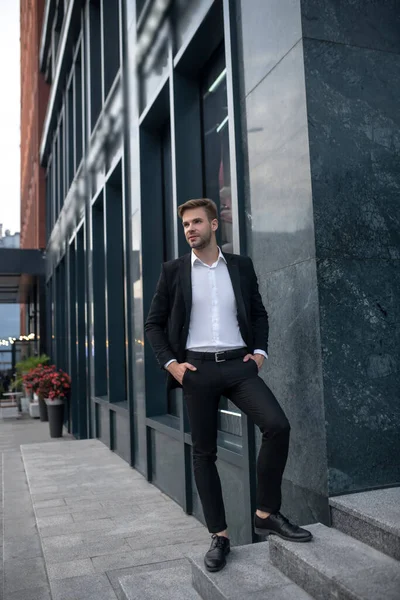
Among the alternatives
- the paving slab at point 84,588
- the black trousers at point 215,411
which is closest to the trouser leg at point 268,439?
the black trousers at point 215,411

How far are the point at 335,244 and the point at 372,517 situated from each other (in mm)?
1654

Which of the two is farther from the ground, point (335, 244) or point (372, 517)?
point (335, 244)

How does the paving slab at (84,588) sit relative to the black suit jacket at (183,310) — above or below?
below

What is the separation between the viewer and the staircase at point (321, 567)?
2789 millimetres

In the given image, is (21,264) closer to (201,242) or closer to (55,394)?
(55,394)

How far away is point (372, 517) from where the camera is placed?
3172 mm

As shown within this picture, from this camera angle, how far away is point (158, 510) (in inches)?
246

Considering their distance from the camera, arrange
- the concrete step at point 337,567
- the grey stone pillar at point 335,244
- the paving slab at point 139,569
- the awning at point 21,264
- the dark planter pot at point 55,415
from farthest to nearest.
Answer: the awning at point 21,264
the dark planter pot at point 55,415
the paving slab at point 139,569
the grey stone pillar at point 335,244
the concrete step at point 337,567

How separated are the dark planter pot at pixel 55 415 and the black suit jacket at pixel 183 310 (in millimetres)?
10947

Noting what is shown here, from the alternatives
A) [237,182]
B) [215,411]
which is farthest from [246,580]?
[237,182]

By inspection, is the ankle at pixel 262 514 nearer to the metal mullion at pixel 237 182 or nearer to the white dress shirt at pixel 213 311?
the white dress shirt at pixel 213 311

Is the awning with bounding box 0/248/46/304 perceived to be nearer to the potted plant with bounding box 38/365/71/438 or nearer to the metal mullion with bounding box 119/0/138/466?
the potted plant with bounding box 38/365/71/438

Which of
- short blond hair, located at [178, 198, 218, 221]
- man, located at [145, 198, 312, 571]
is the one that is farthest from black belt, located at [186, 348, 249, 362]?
short blond hair, located at [178, 198, 218, 221]

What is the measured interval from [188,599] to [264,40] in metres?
3.84
